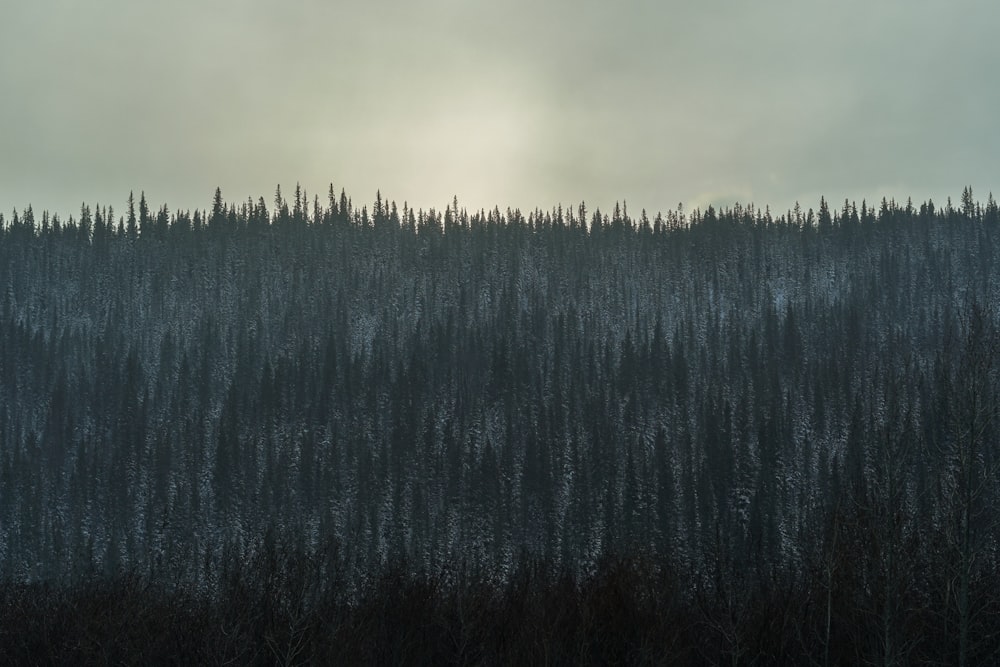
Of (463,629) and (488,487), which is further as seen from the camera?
(488,487)

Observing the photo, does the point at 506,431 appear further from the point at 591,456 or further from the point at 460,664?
the point at 460,664

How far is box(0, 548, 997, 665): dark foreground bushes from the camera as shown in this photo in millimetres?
31531

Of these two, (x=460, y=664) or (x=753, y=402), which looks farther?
(x=753, y=402)

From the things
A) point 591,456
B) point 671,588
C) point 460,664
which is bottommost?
point 460,664

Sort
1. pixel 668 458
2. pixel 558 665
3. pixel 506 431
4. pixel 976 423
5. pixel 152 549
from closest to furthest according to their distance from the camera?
pixel 976 423
pixel 558 665
pixel 152 549
pixel 668 458
pixel 506 431

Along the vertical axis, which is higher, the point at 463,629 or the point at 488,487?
the point at 488,487

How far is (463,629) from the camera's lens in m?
32.4

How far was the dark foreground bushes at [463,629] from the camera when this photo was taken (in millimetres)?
31531

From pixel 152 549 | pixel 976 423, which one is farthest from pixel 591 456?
pixel 976 423

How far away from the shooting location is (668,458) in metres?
127

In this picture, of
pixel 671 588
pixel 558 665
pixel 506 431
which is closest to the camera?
pixel 558 665

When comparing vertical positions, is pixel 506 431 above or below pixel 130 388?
below

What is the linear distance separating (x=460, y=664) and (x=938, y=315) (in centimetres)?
17715

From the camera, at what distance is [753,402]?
496 feet
